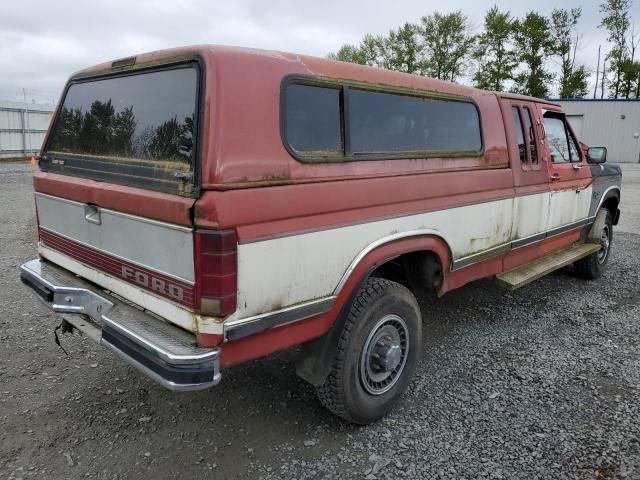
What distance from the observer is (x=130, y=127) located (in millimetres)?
2855

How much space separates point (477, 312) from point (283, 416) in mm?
2535

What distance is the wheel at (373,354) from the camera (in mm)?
2834

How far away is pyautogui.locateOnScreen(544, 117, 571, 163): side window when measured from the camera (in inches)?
187

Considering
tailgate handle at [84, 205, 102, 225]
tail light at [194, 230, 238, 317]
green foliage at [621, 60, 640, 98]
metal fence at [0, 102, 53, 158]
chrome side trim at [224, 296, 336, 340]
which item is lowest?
chrome side trim at [224, 296, 336, 340]

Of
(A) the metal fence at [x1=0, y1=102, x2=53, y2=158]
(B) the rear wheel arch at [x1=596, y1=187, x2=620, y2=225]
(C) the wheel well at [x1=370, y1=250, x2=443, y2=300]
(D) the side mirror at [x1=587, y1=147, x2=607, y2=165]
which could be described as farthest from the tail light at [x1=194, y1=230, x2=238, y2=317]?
(A) the metal fence at [x1=0, y1=102, x2=53, y2=158]

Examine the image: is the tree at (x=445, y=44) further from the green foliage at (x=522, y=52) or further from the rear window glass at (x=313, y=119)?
the rear window glass at (x=313, y=119)

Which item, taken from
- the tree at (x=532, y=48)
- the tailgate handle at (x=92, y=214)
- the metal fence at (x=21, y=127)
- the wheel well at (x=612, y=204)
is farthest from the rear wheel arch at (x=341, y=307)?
the tree at (x=532, y=48)

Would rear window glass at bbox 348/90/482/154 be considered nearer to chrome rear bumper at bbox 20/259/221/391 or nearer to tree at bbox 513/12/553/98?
chrome rear bumper at bbox 20/259/221/391

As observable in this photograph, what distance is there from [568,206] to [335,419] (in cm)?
334

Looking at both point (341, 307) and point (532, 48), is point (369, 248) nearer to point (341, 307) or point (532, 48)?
point (341, 307)

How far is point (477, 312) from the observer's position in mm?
4934

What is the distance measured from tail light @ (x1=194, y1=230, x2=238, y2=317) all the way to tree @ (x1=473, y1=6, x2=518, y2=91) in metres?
40.1

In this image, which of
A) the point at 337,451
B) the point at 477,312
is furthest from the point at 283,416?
the point at 477,312

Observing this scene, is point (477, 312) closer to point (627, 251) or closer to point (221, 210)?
point (221, 210)
